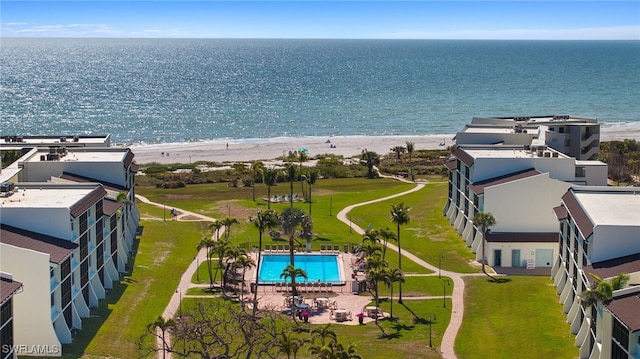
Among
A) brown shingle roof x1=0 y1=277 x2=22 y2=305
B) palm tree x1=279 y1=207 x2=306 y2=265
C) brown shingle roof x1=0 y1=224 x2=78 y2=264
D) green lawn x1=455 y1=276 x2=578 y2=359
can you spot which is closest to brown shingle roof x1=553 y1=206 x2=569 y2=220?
green lawn x1=455 y1=276 x2=578 y2=359

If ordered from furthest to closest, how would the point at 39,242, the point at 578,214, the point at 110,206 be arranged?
1. the point at 110,206
2. the point at 578,214
3. the point at 39,242

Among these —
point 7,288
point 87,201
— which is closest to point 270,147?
point 87,201

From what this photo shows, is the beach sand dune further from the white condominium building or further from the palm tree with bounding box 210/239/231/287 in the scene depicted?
the white condominium building

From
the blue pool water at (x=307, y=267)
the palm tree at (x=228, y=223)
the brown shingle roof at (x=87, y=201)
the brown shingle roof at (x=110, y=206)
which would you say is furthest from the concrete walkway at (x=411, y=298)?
the brown shingle roof at (x=87, y=201)

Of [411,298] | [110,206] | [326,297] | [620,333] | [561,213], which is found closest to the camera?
[620,333]

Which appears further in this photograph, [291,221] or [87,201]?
[291,221]

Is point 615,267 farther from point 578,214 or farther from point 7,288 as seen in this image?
point 7,288

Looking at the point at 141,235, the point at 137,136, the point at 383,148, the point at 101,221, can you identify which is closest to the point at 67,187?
the point at 101,221

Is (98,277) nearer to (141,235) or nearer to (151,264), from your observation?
(151,264)

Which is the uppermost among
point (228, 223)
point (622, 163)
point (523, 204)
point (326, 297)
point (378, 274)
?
point (622, 163)
